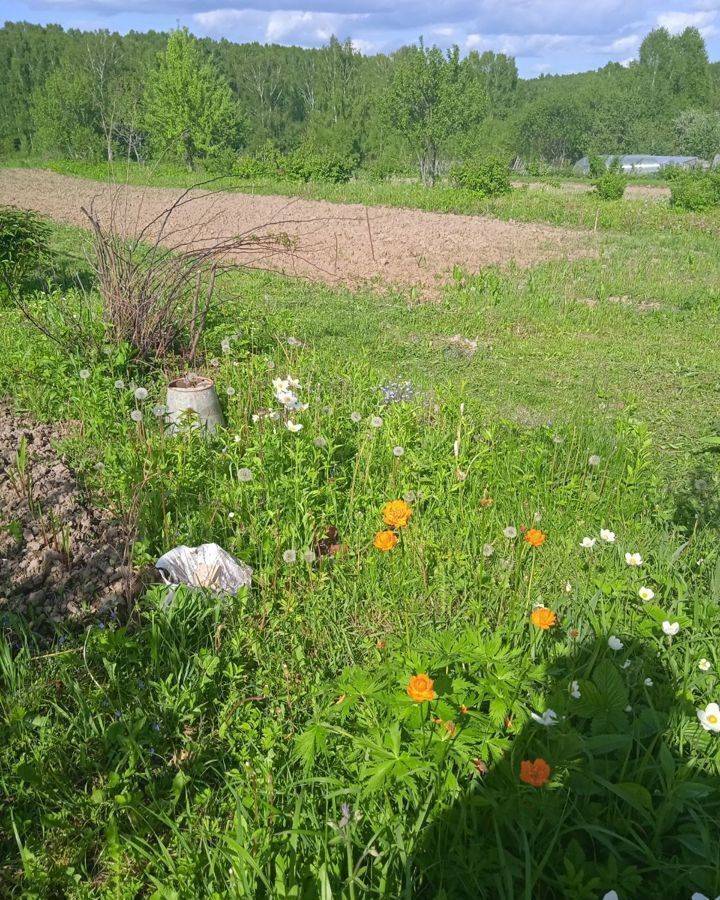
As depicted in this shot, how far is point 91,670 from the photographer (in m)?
2.29

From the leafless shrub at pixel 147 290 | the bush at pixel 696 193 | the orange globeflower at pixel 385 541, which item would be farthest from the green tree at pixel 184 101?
the orange globeflower at pixel 385 541

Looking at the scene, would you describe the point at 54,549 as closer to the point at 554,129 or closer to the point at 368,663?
the point at 368,663

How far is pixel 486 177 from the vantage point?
20938 millimetres

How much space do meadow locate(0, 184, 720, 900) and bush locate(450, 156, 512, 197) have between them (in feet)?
58.4

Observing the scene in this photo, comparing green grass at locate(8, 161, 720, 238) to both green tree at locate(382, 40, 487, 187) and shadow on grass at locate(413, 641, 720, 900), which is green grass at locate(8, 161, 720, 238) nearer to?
green tree at locate(382, 40, 487, 187)

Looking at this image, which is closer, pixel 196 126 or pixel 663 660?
pixel 663 660

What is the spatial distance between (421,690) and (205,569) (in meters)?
1.38

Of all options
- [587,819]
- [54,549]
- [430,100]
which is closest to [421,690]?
[587,819]

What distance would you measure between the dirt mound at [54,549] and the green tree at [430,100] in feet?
87.5

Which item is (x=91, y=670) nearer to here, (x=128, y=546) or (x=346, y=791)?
(x=128, y=546)

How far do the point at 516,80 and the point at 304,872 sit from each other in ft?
301

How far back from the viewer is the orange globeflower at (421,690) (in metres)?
1.60

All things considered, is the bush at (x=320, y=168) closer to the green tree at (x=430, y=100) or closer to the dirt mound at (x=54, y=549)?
the green tree at (x=430, y=100)

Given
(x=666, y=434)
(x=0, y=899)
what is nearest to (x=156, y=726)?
(x=0, y=899)
